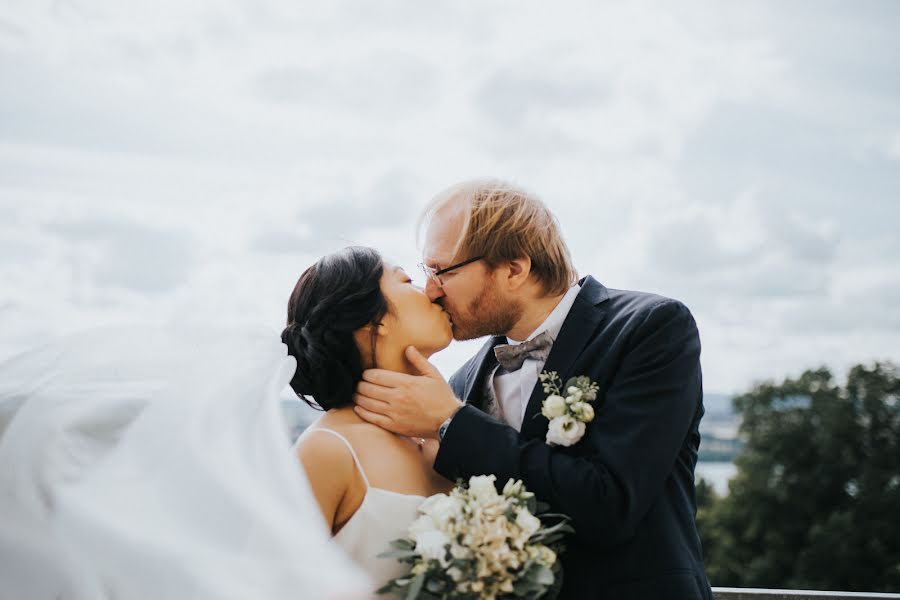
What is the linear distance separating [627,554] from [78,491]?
68.5 inches

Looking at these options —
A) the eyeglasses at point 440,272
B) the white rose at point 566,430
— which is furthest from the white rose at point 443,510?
the eyeglasses at point 440,272

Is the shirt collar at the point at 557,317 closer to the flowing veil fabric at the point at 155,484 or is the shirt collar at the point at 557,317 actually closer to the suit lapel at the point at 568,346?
the suit lapel at the point at 568,346

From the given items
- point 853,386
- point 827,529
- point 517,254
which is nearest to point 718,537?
point 827,529

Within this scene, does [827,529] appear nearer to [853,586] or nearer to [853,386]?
[853,586]

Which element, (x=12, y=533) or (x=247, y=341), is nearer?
(x=12, y=533)

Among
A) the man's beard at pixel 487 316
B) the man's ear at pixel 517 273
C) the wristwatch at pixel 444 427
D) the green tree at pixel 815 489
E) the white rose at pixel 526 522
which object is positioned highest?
the man's ear at pixel 517 273

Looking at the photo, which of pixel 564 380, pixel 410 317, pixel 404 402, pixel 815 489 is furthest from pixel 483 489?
pixel 815 489

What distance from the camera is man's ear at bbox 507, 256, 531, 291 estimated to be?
12.0 ft

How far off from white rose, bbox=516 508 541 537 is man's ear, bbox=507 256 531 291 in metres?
1.16

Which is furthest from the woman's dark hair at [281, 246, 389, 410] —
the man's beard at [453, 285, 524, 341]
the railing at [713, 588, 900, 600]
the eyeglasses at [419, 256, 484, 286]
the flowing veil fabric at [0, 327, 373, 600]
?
the railing at [713, 588, 900, 600]

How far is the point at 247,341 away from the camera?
3166 millimetres

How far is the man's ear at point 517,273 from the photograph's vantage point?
3.66m

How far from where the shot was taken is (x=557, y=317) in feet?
11.9

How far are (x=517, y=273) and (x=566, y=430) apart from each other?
0.81 m
